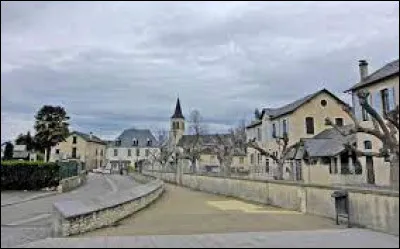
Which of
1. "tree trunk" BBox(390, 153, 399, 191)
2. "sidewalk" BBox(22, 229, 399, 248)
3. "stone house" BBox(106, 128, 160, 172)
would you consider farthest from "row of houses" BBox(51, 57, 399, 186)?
"stone house" BBox(106, 128, 160, 172)

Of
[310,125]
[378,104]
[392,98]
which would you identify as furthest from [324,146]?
[392,98]

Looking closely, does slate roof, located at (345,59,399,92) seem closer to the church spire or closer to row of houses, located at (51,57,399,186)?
row of houses, located at (51,57,399,186)

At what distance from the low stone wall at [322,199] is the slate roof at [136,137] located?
87.1 m

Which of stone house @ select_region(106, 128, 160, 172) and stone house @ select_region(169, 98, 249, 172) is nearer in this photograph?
stone house @ select_region(169, 98, 249, 172)

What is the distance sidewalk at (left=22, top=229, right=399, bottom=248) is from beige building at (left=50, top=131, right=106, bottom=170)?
90762 millimetres

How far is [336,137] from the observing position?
122ft

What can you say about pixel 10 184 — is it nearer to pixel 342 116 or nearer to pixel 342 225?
pixel 342 225

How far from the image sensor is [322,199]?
15148 mm

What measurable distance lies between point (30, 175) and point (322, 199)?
2149 centimetres

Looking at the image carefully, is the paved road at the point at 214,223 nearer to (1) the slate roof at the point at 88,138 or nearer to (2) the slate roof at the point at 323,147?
(2) the slate roof at the point at 323,147

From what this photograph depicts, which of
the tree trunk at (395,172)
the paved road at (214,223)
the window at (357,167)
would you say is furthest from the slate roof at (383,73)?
the tree trunk at (395,172)

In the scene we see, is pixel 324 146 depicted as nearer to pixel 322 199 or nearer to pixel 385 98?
pixel 385 98

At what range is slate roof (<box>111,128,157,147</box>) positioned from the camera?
114688 millimetres

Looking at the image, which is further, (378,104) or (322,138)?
(322,138)
